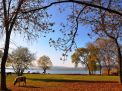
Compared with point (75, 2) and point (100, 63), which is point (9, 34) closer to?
point (75, 2)

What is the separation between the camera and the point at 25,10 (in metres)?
20.9

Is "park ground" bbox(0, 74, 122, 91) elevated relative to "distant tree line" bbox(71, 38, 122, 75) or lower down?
lower down

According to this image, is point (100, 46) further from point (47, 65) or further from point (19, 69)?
point (47, 65)

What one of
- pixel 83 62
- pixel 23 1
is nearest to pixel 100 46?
pixel 83 62

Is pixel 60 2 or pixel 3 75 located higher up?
pixel 60 2

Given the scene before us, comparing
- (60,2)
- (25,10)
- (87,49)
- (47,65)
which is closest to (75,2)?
(60,2)

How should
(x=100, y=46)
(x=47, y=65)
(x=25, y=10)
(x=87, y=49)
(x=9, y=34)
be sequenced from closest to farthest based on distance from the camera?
1. (x=25, y=10)
2. (x=9, y=34)
3. (x=100, y=46)
4. (x=87, y=49)
5. (x=47, y=65)

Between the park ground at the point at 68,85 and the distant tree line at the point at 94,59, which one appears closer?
the park ground at the point at 68,85

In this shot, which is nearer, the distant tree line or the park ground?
the park ground

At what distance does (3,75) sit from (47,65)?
399 ft

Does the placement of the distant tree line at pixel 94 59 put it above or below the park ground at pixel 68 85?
above

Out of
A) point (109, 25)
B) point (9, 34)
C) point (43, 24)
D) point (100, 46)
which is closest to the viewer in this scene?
point (43, 24)

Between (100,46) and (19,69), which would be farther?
(100,46)

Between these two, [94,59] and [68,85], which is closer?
[68,85]
